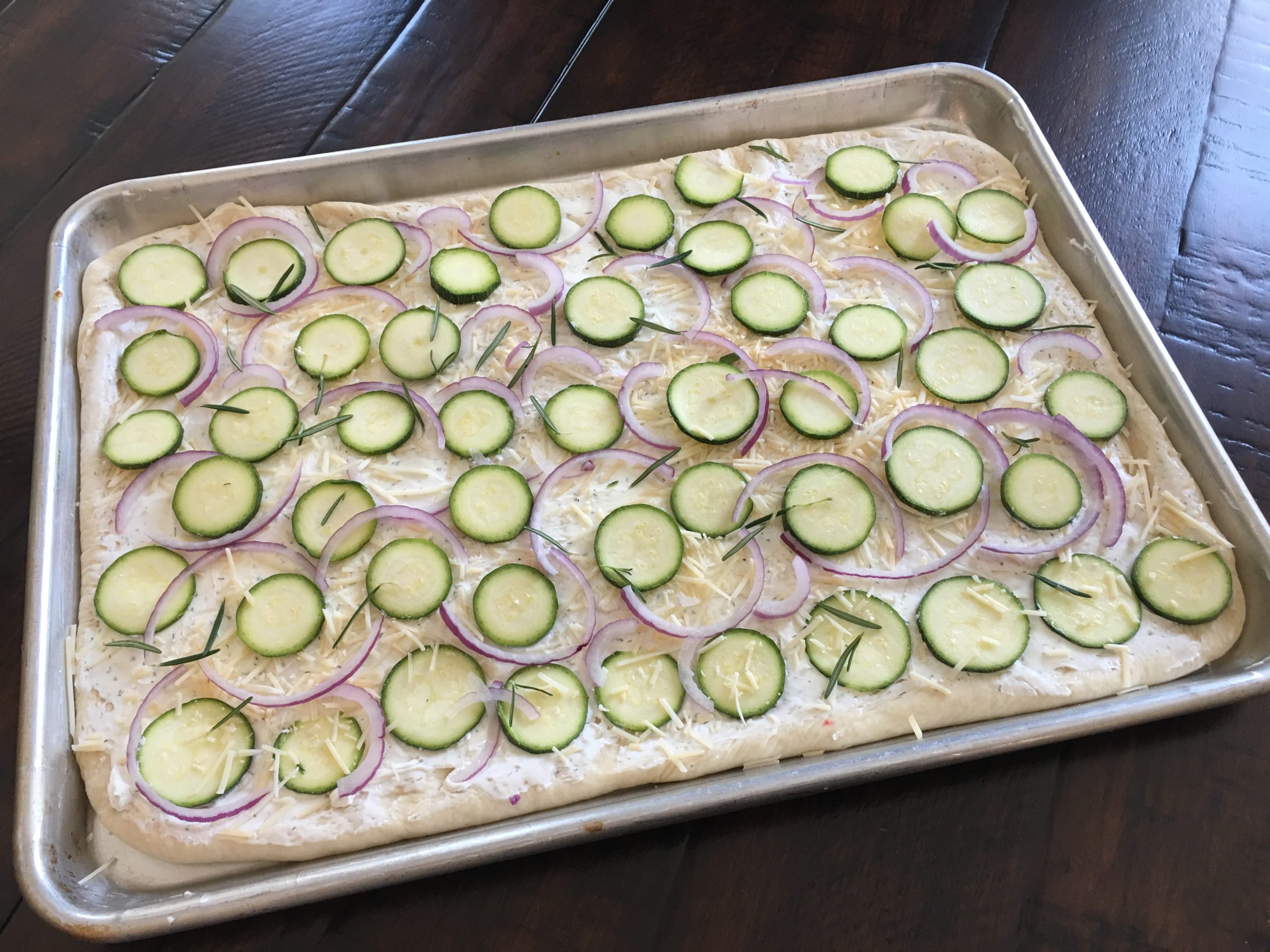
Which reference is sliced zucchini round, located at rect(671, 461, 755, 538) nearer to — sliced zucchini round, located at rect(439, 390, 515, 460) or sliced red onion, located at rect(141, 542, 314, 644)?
sliced zucchini round, located at rect(439, 390, 515, 460)

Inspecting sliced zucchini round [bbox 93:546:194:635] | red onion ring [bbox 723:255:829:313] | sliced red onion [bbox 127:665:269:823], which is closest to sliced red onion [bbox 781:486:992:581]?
red onion ring [bbox 723:255:829:313]

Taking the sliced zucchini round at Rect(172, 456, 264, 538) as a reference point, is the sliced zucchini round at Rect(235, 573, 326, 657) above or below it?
below

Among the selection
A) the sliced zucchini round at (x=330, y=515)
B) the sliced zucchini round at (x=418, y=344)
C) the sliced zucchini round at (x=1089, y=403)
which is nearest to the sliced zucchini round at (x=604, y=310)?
the sliced zucchini round at (x=418, y=344)

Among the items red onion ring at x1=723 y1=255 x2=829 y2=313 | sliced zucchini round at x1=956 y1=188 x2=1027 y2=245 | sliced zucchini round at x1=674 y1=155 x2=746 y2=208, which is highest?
sliced zucchini round at x1=956 y1=188 x2=1027 y2=245

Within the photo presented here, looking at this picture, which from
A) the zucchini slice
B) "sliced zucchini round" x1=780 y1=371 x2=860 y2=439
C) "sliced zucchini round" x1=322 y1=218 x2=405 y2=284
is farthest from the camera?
"sliced zucchini round" x1=322 y1=218 x2=405 y2=284

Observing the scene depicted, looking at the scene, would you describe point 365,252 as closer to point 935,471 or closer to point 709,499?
point 709,499

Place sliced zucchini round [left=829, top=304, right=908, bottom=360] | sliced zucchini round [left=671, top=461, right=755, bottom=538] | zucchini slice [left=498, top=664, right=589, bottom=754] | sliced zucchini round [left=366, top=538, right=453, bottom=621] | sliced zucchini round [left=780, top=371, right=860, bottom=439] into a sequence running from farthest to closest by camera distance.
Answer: sliced zucchini round [left=829, top=304, right=908, bottom=360], sliced zucchini round [left=780, top=371, right=860, bottom=439], sliced zucchini round [left=671, top=461, right=755, bottom=538], sliced zucchini round [left=366, top=538, right=453, bottom=621], zucchini slice [left=498, top=664, right=589, bottom=754]

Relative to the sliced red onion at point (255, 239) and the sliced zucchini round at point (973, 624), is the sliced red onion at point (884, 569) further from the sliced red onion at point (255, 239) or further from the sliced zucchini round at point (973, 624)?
the sliced red onion at point (255, 239)
